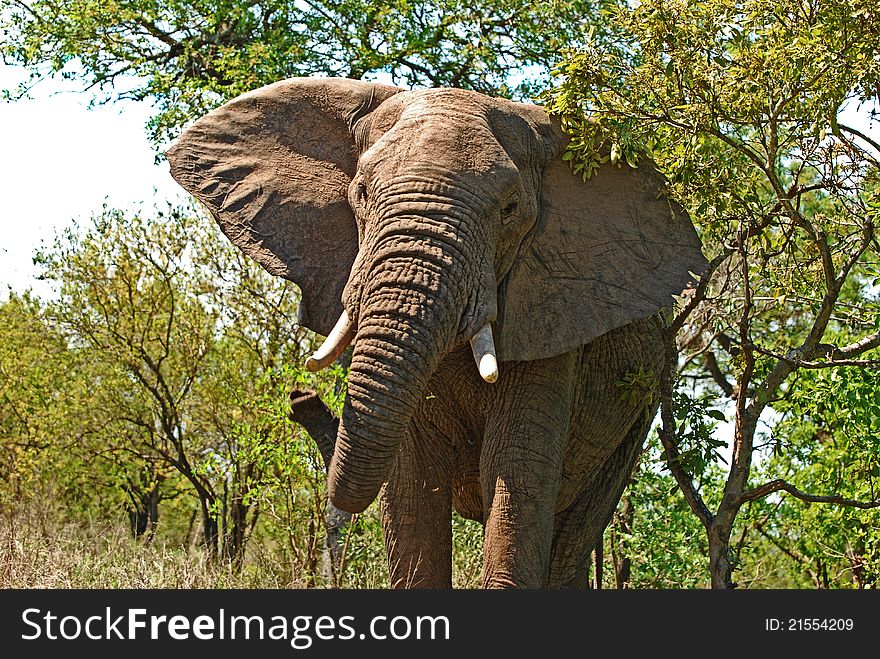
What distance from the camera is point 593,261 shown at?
6551mm

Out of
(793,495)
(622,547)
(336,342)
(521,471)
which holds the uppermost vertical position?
(622,547)

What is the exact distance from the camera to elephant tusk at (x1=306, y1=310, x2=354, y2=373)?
5.70 m

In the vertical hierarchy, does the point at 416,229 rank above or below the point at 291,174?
below

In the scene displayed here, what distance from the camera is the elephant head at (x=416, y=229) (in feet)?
17.9

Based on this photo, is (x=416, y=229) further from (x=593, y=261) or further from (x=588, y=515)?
(x=588, y=515)

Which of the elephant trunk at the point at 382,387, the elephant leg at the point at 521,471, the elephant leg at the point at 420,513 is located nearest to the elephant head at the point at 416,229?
the elephant trunk at the point at 382,387

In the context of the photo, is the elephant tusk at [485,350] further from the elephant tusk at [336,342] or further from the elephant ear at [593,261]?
the elephant tusk at [336,342]

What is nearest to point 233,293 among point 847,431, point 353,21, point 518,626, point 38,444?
point 353,21

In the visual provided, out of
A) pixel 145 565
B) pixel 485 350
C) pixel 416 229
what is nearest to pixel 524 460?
pixel 485 350

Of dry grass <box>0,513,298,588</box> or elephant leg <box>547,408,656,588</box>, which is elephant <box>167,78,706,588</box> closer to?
elephant leg <box>547,408,656,588</box>

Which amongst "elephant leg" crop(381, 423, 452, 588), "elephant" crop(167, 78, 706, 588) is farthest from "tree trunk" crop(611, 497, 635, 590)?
"elephant leg" crop(381, 423, 452, 588)

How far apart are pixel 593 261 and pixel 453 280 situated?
131 centimetres

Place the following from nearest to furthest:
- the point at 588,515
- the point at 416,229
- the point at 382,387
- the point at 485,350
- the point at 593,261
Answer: the point at 382,387 < the point at 416,229 < the point at 485,350 < the point at 593,261 < the point at 588,515

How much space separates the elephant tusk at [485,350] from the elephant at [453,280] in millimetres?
10
